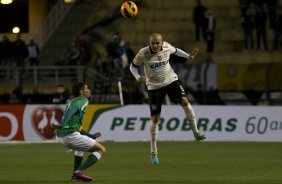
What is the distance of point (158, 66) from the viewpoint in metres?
19.3

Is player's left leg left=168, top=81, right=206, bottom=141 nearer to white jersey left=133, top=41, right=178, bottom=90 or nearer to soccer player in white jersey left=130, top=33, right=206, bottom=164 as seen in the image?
soccer player in white jersey left=130, top=33, right=206, bottom=164

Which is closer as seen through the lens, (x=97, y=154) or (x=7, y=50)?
(x=97, y=154)

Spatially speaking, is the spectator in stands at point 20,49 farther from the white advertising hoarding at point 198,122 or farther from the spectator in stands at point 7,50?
the white advertising hoarding at point 198,122

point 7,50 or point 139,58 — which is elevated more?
point 139,58

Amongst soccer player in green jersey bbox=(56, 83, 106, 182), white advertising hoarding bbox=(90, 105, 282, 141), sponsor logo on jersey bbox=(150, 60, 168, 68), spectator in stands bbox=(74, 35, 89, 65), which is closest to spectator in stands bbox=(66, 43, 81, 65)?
spectator in stands bbox=(74, 35, 89, 65)

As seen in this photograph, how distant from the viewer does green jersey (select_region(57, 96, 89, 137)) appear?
1500 centimetres

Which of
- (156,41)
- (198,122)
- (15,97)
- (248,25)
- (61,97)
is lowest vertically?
(198,122)

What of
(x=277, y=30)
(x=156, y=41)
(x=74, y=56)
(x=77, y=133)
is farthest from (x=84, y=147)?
(x=74, y=56)

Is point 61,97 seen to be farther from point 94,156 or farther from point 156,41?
point 94,156

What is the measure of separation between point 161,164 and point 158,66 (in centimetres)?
194

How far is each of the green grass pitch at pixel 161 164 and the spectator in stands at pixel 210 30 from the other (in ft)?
34.2

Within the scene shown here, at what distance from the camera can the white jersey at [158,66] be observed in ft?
62.9

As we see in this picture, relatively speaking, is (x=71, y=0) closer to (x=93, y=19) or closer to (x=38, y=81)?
(x=93, y=19)

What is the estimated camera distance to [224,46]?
129ft
